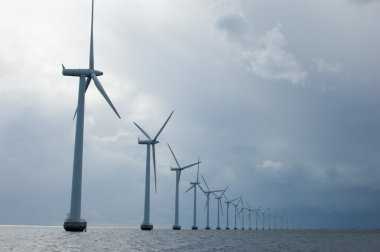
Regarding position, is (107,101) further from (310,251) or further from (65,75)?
(310,251)

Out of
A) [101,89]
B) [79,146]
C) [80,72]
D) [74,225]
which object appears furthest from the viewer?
[80,72]

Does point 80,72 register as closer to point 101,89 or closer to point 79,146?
point 101,89

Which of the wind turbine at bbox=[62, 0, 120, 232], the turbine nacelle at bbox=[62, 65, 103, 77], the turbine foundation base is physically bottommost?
the turbine foundation base

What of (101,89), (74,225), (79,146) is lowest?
(74,225)

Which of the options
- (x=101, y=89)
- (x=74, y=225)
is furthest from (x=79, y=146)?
(x=74, y=225)

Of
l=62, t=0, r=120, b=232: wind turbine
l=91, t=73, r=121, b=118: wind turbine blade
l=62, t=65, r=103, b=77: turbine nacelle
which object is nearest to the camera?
l=91, t=73, r=121, b=118: wind turbine blade

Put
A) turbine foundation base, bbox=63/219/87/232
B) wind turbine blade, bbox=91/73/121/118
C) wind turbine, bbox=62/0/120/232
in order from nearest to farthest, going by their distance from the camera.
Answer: wind turbine blade, bbox=91/73/121/118 → wind turbine, bbox=62/0/120/232 → turbine foundation base, bbox=63/219/87/232

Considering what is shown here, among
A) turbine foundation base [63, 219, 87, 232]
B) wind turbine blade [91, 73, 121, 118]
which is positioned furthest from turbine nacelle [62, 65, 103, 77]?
turbine foundation base [63, 219, 87, 232]

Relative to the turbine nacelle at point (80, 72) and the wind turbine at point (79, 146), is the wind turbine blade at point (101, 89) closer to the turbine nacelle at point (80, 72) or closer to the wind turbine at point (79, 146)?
the wind turbine at point (79, 146)

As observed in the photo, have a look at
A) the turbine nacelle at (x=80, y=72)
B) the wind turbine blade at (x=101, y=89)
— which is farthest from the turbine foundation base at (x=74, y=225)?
the turbine nacelle at (x=80, y=72)

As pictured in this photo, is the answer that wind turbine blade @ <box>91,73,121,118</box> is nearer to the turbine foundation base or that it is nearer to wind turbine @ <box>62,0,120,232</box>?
wind turbine @ <box>62,0,120,232</box>

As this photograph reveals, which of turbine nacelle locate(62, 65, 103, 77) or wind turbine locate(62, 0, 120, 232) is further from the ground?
turbine nacelle locate(62, 65, 103, 77)

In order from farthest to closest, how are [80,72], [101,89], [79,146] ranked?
[80,72] < [101,89] < [79,146]

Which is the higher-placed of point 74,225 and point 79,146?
point 79,146
